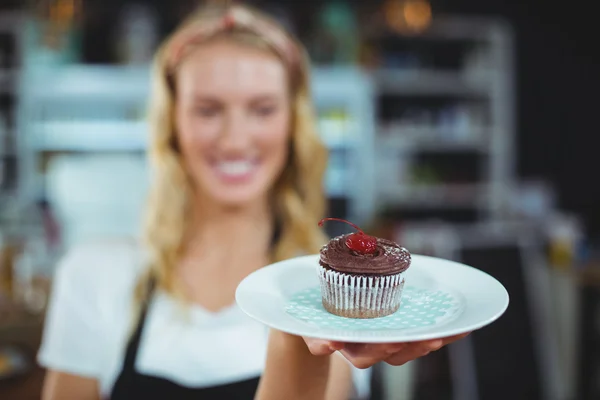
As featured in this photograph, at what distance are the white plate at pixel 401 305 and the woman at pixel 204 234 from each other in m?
0.17

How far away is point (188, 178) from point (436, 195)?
A: 12.9 ft

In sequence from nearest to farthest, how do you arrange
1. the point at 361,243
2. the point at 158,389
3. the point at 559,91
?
1. the point at 361,243
2. the point at 158,389
3. the point at 559,91

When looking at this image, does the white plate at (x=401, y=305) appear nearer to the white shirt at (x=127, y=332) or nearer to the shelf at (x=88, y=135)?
the white shirt at (x=127, y=332)

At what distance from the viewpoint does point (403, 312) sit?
0.61 m

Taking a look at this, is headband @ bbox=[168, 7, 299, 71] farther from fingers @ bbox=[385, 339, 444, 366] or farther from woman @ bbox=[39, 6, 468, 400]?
fingers @ bbox=[385, 339, 444, 366]

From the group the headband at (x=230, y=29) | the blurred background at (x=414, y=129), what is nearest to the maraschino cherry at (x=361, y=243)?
the headband at (x=230, y=29)

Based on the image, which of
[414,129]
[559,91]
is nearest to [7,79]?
[414,129]

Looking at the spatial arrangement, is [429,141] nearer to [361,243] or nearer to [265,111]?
[265,111]

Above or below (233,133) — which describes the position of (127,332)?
below

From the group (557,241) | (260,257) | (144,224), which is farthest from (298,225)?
(557,241)

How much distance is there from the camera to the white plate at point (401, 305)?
1.69ft

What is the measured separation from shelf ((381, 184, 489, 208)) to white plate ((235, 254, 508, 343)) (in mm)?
4101

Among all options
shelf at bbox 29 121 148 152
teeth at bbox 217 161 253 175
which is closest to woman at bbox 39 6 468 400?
teeth at bbox 217 161 253 175

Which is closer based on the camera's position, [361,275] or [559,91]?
Answer: [361,275]
